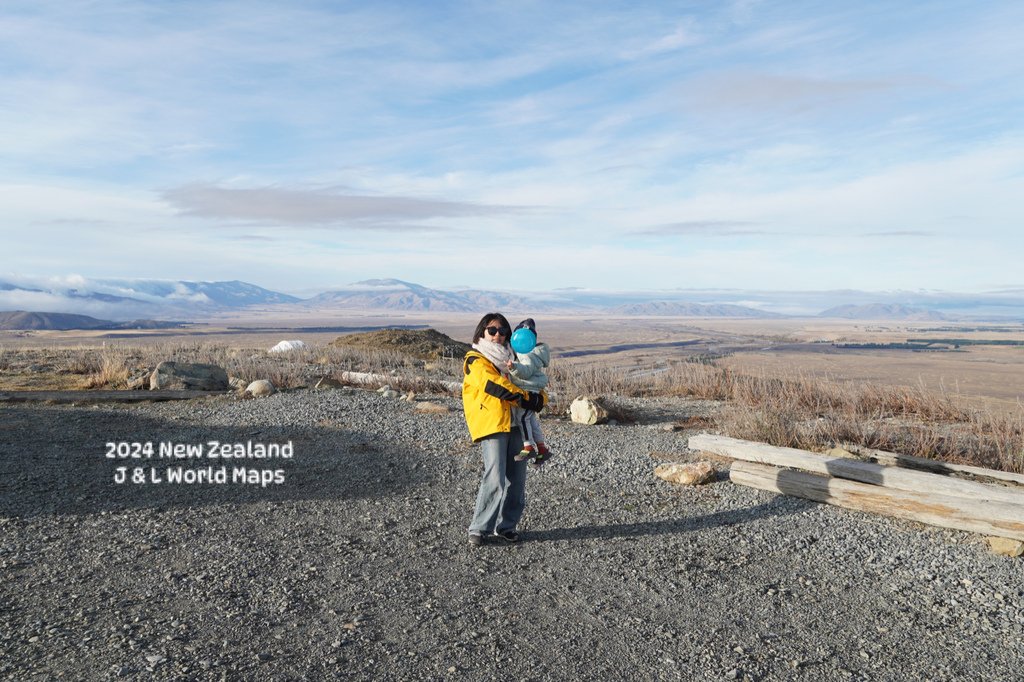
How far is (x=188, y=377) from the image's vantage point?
50.6 ft

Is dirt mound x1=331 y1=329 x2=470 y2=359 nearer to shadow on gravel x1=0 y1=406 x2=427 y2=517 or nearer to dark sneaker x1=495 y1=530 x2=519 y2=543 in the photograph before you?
shadow on gravel x1=0 y1=406 x2=427 y2=517

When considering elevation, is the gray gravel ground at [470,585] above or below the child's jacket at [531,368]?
below

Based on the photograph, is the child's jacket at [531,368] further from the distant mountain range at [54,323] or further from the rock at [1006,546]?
the distant mountain range at [54,323]

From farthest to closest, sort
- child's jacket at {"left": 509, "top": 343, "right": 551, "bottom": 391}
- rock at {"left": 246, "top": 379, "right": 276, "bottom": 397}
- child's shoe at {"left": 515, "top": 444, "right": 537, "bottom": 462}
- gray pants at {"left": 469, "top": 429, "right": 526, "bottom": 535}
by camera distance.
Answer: rock at {"left": 246, "top": 379, "right": 276, "bottom": 397} → gray pants at {"left": 469, "top": 429, "right": 526, "bottom": 535} → child's shoe at {"left": 515, "top": 444, "right": 537, "bottom": 462} → child's jacket at {"left": 509, "top": 343, "right": 551, "bottom": 391}

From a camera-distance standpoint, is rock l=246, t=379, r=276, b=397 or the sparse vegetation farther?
rock l=246, t=379, r=276, b=397

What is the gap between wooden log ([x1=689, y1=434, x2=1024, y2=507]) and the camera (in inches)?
260

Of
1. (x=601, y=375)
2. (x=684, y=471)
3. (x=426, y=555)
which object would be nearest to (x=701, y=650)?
(x=426, y=555)

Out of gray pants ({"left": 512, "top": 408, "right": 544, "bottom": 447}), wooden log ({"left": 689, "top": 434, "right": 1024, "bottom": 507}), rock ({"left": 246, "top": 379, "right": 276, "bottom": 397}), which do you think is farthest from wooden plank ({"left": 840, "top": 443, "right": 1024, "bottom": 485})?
rock ({"left": 246, "top": 379, "right": 276, "bottom": 397})

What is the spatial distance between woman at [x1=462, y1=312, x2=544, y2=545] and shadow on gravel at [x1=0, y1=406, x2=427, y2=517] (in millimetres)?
2241

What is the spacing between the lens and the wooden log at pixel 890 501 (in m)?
6.28

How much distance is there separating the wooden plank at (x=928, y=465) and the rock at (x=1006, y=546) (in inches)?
77.3

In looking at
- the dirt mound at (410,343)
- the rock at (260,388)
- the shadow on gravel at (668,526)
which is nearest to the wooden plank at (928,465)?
the shadow on gravel at (668,526)

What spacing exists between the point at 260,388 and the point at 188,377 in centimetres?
169

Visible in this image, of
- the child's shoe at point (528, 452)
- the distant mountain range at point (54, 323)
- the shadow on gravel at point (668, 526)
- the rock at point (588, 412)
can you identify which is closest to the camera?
the child's shoe at point (528, 452)
